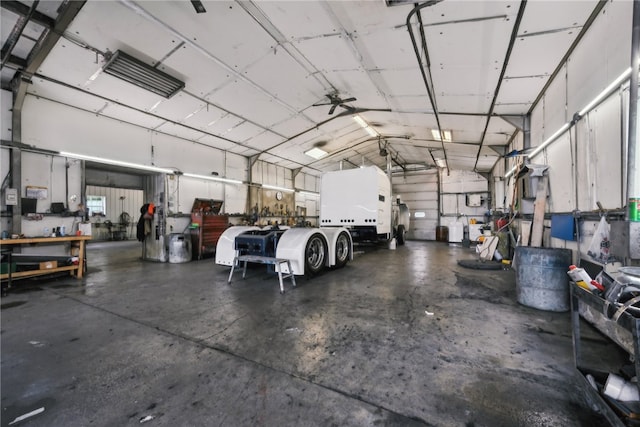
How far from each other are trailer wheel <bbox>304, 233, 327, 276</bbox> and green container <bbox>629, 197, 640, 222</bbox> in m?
3.94

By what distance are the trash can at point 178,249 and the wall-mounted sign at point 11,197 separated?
297 cm

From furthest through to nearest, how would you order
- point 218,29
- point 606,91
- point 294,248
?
1. point 294,248
2. point 218,29
3. point 606,91

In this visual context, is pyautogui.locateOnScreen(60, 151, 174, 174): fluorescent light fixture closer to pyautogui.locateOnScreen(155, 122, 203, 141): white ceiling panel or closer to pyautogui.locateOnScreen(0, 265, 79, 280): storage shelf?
pyautogui.locateOnScreen(155, 122, 203, 141): white ceiling panel

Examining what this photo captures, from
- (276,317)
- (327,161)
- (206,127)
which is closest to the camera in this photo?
(276,317)

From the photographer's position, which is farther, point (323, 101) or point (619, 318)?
point (323, 101)

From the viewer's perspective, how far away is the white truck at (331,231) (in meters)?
4.76

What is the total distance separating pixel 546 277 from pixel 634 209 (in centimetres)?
139

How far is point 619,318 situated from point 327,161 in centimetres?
1232

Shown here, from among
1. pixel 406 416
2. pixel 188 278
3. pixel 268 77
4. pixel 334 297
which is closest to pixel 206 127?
pixel 268 77

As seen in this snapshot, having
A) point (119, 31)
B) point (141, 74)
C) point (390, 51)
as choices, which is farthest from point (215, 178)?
point (390, 51)

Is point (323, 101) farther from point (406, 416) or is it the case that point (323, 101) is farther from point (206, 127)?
point (406, 416)

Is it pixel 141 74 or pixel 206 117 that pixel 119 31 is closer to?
pixel 141 74

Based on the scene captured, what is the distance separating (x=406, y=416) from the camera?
1.47m

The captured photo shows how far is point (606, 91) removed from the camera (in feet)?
8.71
